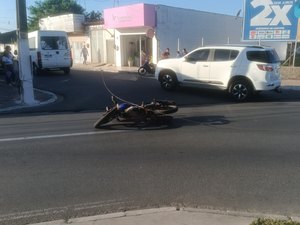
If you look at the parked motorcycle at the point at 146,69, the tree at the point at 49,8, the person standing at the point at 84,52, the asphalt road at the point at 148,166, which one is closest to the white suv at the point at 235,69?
the asphalt road at the point at 148,166

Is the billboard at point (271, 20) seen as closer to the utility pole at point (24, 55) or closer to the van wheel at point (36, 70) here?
the van wheel at point (36, 70)

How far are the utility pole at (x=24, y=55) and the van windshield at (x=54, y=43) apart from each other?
9.91 m

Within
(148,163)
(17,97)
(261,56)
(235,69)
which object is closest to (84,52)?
(17,97)

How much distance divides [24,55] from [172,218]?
9.50 m

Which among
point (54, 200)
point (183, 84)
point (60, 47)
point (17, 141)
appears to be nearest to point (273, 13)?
point (183, 84)

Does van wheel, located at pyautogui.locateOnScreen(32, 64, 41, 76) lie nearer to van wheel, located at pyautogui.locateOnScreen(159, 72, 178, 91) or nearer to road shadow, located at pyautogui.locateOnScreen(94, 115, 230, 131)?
van wheel, located at pyautogui.locateOnScreen(159, 72, 178, 91)

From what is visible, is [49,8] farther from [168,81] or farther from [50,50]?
[168,81]

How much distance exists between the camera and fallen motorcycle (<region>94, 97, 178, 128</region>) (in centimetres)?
885

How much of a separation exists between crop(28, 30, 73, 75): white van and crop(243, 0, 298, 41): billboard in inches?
392

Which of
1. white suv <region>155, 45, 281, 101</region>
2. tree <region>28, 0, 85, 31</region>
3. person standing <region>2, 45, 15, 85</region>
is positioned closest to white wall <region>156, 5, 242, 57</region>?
person standing <region>2, 45, 15, 85</region>

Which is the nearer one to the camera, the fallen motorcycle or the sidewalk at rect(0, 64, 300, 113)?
the fallen motorcycle

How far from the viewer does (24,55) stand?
12320 millimetres

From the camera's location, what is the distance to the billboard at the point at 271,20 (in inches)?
771

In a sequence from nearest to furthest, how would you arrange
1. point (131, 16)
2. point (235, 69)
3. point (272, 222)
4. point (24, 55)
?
point (272, 222), point (24, 55), point (235, 69), point (131, 16)
